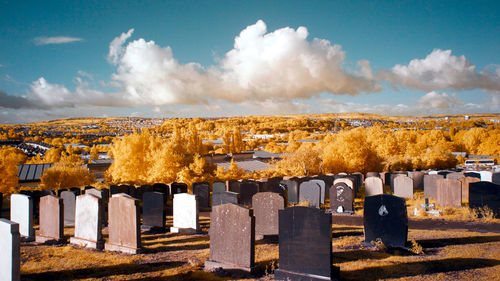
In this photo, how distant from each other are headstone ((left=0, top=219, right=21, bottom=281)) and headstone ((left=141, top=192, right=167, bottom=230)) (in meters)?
6.64

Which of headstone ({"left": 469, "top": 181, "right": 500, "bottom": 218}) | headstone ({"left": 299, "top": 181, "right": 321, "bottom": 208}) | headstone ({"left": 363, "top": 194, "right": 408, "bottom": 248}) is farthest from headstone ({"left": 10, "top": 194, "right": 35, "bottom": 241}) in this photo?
headstone ({"left": 469, "top": 181, "right": 500, "bottom": 218})

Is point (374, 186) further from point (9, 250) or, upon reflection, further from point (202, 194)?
point (9, 250)

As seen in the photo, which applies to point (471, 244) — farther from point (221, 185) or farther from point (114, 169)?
point (114, 169)

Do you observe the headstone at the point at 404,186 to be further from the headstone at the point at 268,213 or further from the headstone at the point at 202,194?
the headstone at the point at 268,213

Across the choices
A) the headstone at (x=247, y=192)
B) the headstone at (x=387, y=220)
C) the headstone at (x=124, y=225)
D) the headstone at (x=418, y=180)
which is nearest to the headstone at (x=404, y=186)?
the headstone at (x=418, y=180)

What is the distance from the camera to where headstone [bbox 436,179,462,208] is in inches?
743

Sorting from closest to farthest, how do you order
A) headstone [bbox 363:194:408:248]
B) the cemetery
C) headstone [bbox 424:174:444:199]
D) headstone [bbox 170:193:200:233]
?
1. the cemetery
2. headstone [bbox 363:194:408:248]
3. headstone [bbox 170:193:200:233]
4. headstone [bbox 424:174:444:199]

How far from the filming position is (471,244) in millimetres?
11562

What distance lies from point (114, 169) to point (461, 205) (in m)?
31.5

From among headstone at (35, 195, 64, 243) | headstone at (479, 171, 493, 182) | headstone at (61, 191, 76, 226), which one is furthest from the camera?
headstone at (479, 171, 493, 182)

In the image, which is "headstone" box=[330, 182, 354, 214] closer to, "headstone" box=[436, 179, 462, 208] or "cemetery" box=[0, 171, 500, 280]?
"cemetery" box=[0, 171, 500, 280]

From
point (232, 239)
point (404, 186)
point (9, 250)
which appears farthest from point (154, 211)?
point (404, 186)

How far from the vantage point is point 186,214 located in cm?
1366

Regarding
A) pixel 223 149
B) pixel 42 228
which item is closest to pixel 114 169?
pixel 42 228
